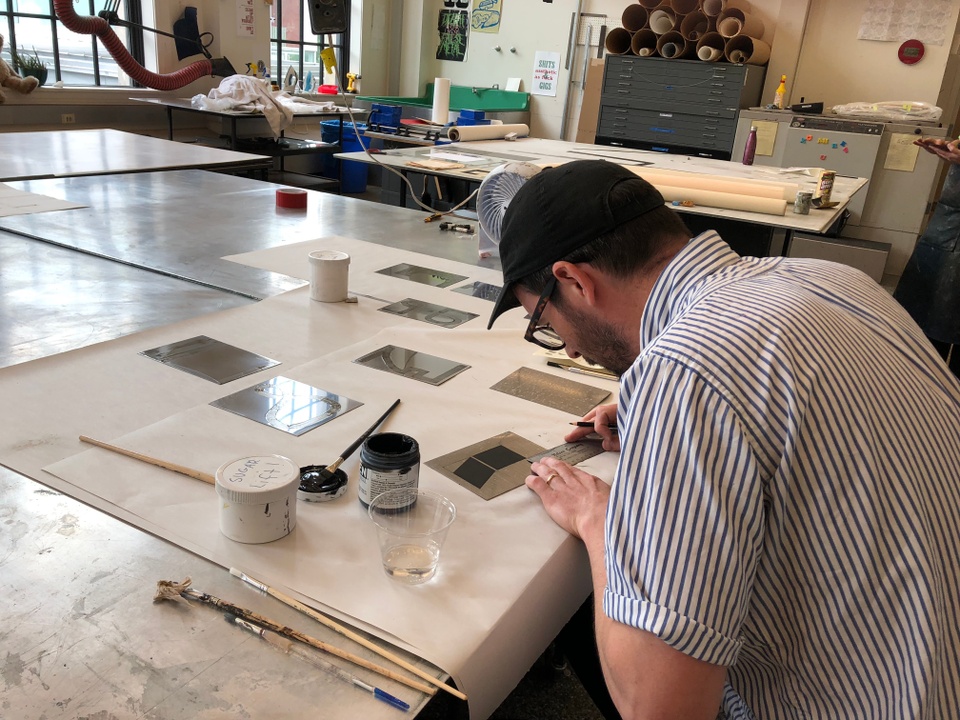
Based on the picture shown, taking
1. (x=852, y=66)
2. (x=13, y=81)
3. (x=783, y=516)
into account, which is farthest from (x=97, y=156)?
(x=852, y=66)

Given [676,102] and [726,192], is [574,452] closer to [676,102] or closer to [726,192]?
[726,192]

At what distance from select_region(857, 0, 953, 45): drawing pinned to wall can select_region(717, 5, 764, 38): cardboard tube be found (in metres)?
0.83

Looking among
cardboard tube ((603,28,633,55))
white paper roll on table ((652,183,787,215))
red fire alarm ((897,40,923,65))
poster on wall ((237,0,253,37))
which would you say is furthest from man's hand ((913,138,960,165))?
poster on wall ((237,0,253,37))

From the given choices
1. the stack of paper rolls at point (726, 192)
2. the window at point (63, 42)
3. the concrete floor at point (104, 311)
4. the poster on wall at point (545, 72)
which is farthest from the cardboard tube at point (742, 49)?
the concrete floor at point (104, 311)

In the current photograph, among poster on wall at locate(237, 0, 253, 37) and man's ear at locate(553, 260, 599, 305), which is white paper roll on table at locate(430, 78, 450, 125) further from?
man's ear at locate(553, 260, 599, 305)

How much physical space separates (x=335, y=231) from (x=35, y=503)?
5.77 ft

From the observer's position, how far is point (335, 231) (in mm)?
2670

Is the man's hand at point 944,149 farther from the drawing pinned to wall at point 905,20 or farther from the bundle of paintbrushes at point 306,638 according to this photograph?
the bundle of paintbrushes at point 306,638

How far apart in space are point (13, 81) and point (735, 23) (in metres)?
5.07

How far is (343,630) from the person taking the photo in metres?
0.84

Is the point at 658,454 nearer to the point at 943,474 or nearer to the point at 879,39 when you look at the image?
the point at 943,474

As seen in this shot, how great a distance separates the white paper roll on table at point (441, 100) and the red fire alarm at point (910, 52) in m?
3.35

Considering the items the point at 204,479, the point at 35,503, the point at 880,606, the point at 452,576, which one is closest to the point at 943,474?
the point at 880,606

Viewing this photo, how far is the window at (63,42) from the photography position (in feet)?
18.3
